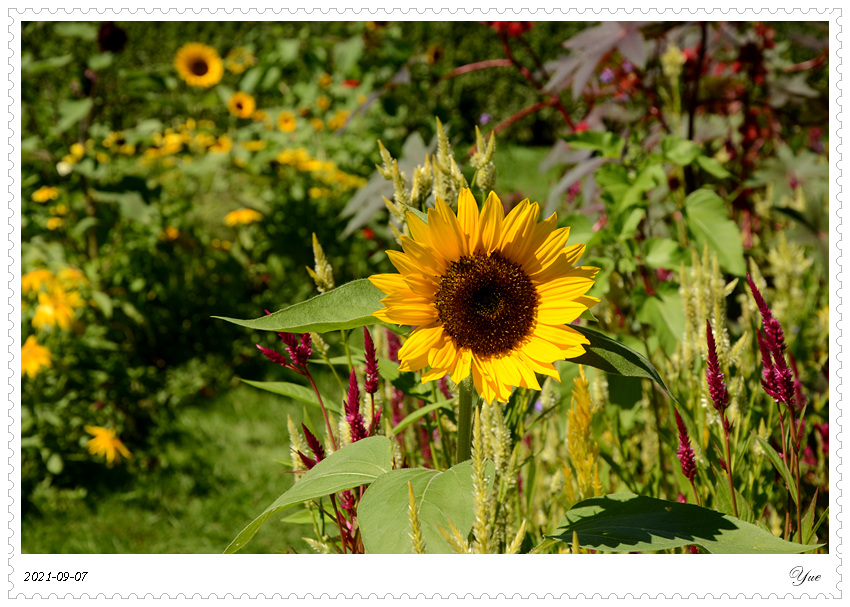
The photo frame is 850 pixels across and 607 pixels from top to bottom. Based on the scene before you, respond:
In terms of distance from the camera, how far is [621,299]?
185 centimetres

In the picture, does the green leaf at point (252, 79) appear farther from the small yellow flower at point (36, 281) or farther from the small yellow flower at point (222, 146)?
the small yellow flower at point (36, 281)

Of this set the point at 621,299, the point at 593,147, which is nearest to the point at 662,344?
the point at 621,299

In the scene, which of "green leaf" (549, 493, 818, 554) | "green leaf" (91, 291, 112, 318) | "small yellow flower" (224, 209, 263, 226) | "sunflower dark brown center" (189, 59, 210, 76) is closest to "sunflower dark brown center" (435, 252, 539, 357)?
"green leaf" (549, 493, 818, 554)

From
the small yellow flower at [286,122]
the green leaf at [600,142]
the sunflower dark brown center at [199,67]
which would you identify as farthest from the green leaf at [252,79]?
the green leaf at [600,142]

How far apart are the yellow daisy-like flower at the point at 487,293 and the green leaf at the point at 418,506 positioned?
0.46ft

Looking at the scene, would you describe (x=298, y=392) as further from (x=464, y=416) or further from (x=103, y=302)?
(x=103, y=302)

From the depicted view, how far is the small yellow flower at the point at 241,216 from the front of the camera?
390cm

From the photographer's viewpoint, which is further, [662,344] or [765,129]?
[765,129]

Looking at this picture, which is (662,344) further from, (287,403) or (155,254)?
(155,254)

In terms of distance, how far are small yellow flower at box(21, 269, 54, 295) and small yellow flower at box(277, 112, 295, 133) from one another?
7.41 feet

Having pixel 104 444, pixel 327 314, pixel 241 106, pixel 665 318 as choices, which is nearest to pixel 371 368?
pixel 327 314

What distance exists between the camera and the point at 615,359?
0.94 meters

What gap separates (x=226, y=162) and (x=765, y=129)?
290 cm

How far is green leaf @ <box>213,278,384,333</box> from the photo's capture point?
0.92 metres
